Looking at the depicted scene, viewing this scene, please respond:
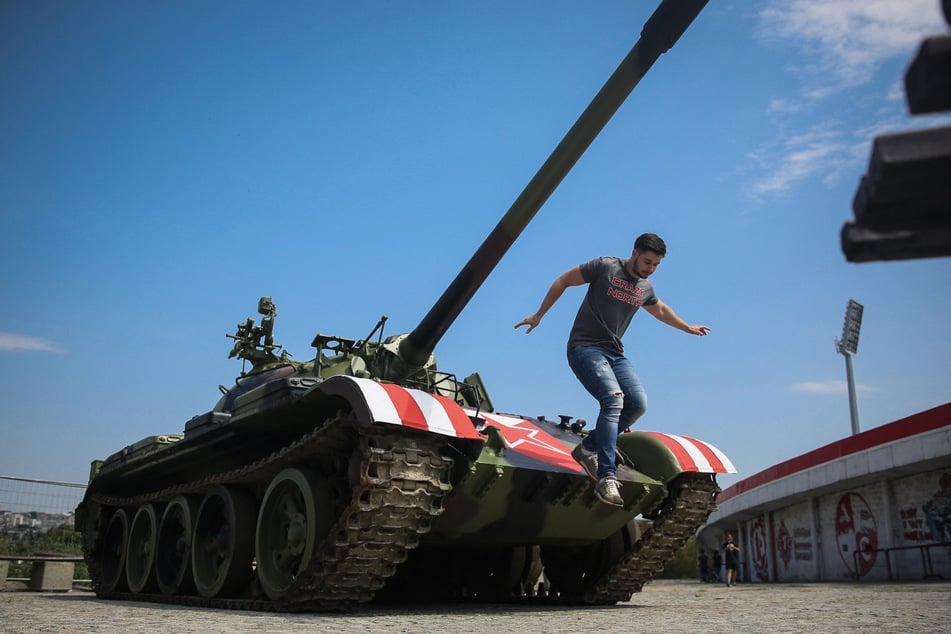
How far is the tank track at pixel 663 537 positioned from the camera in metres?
8.28

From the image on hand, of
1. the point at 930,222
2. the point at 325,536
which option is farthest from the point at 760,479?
the point at 930,222

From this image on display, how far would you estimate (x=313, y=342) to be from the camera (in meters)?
9.46

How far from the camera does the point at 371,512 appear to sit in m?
6.16

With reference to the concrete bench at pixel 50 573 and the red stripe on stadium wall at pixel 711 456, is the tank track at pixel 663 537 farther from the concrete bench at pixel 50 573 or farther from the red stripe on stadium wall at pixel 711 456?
the concrete bench at pixel 50 573

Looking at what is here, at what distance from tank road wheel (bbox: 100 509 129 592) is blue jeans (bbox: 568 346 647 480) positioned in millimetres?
7304

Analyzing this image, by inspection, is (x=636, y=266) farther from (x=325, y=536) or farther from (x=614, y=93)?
(x=325, y=536)

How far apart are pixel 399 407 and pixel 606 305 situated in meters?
2.02

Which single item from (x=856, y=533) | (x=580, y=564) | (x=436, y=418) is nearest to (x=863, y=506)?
(x=856, y=533)

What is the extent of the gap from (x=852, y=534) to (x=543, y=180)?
20419mm

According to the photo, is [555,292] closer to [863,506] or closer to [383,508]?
[383,508]

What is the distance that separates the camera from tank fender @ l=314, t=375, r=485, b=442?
6121 millimetres

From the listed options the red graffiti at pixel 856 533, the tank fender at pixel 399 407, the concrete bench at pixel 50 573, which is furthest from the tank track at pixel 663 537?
the red graffiti at pixel 856 533

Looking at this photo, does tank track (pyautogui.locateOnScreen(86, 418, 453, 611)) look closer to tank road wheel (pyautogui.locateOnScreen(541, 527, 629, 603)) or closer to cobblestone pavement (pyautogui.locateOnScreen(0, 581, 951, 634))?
cobblestone pavement (pyautogui.locateOnScreen(0, 581, 951, 634))

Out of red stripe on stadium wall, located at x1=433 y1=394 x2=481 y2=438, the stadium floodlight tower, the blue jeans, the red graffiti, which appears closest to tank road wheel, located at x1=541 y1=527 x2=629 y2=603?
the blue jeans
